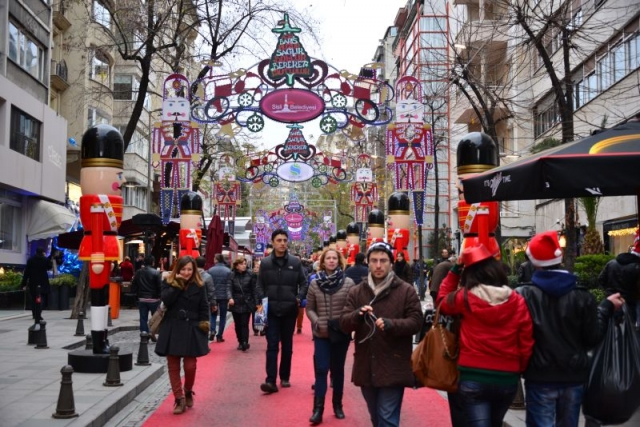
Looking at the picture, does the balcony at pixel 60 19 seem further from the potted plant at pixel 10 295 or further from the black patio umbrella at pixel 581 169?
the black patio umbrella at pixel 581 169

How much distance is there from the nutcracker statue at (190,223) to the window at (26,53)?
995cm

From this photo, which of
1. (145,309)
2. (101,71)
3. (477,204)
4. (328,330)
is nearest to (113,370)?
(328,330)

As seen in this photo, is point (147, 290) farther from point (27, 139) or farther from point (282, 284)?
point (27, 139)

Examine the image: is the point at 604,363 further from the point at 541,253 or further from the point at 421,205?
the point at 421,205

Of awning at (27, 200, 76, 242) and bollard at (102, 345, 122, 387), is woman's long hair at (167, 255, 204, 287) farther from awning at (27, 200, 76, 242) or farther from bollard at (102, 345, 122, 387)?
awning at (27, 200, 76, 242)

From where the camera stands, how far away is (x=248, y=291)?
14758 millimetres

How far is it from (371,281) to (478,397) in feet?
5.36

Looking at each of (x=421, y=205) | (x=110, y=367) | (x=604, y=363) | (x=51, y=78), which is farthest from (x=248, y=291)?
(x=51, y=78)

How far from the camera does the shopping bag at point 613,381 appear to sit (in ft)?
17.8

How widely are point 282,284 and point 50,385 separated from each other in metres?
3.32

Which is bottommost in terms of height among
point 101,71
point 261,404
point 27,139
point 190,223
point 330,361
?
point 261,404

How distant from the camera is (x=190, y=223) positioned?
2036 cm

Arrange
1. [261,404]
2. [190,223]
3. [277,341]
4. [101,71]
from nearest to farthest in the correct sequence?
[261,404], [277,341], [190,223], [101,71]

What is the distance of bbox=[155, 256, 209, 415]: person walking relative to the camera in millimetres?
8641
